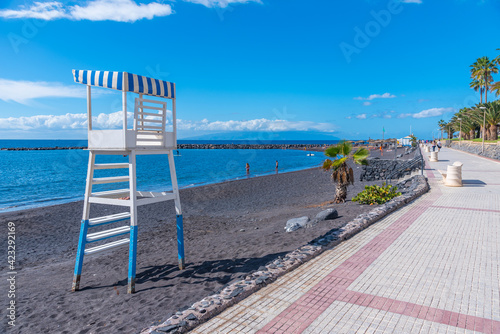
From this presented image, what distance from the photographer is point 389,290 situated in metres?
4.96

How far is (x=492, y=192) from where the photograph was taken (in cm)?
1384

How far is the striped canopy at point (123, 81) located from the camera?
5676 millimetres

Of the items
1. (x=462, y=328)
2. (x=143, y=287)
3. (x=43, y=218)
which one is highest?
(x=462, y=328)

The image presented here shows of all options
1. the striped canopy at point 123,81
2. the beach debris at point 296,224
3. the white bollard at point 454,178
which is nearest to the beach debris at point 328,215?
the beach debris at point 296,224

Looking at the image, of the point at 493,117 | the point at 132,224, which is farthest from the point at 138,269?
the point at 493,117

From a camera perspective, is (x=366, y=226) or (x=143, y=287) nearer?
(x=143, y=287)

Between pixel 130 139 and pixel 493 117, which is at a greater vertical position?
pixel 493 117

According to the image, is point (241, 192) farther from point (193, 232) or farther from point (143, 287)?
point (143, 287)

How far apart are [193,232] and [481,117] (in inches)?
1920

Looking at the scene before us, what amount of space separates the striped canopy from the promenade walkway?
4.21m

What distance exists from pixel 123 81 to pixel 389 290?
5772 millimetres

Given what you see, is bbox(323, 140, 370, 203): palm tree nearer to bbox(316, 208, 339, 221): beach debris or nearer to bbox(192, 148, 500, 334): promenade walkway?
bbox(316, 208, 339, 221): beach debris

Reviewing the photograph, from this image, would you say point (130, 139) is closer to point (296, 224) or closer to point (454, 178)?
point (296, 224)

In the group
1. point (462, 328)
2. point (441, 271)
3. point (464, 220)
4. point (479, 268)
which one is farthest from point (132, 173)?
point (464, 220)
